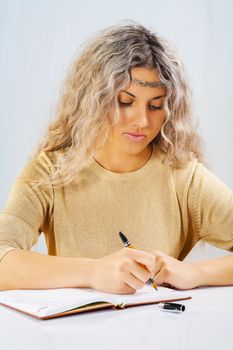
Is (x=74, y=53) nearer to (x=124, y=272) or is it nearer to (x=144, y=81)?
(x=144, y=81)

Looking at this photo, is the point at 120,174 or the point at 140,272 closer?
the point at 140,272

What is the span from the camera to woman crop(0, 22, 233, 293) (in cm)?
188

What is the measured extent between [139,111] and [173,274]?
50cm

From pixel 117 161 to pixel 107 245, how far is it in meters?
0.28

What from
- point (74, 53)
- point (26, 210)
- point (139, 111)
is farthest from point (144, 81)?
point (74, 53)

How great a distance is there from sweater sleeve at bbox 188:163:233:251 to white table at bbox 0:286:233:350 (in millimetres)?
547

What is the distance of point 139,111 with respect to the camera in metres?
1.86

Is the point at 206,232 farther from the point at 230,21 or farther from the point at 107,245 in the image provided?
the point at 230,21

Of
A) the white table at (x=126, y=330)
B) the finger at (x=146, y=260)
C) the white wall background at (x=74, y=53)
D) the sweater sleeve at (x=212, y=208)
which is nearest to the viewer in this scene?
the white table at (x=126, y=330)

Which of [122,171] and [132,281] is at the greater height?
[122,171]

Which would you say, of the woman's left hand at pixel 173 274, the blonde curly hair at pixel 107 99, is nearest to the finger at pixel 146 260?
the woman's left hand at pixel 173 274

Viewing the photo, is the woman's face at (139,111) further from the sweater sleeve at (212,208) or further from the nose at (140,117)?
the sweater sleeve at (212,208)

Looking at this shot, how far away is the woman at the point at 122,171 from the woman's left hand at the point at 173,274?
0.11 feet

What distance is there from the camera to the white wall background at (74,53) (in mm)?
3121
